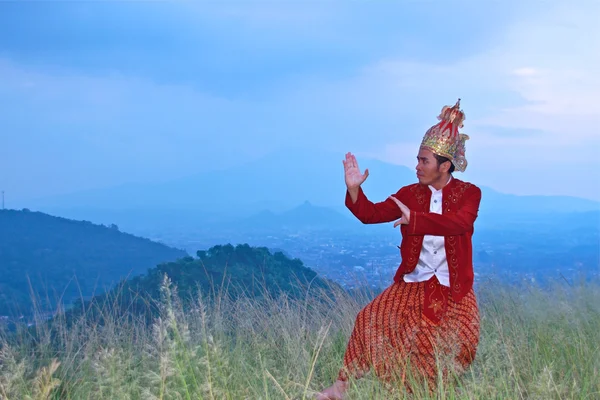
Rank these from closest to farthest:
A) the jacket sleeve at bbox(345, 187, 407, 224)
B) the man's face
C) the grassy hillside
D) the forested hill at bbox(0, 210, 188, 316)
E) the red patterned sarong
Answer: the grassy hillside, the red patterned sarong, the man's face, the jacket sleeve at bbox(345, 187, 407, 224), the forested hill at bbox(0, 210, 188, 316)

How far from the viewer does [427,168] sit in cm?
495

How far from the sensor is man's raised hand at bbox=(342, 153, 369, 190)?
4.99 meters

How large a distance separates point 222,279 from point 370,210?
238cm

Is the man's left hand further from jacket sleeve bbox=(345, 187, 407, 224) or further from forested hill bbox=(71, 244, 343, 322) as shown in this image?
forested hill bbox=(71, 244, 343, 322)

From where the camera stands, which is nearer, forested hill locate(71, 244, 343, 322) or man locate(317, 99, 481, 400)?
man locate(317, 99, 481, 400)

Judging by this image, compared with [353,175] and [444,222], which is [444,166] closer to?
[444,222]

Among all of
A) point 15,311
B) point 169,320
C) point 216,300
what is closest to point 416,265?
point 169,320

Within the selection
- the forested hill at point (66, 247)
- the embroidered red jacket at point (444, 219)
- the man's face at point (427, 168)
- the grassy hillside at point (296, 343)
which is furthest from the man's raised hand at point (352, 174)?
the forested hill at point (66, 247)

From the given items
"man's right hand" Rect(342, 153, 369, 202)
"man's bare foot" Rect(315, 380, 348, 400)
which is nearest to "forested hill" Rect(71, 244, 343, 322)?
"man's bare foot" Rect(315, 380, 348, 400)

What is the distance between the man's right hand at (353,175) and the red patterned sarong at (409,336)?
79cm

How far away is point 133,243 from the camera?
154 feet

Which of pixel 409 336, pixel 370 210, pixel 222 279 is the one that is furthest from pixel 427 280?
pixel 222 279

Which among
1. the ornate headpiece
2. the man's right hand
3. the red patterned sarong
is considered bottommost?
the red patterned sarong

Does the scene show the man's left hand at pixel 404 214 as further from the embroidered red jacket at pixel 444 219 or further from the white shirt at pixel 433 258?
the white shirt at pixel 433 258
